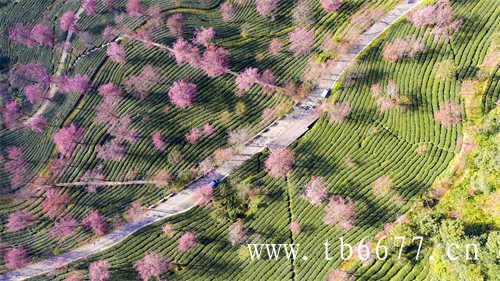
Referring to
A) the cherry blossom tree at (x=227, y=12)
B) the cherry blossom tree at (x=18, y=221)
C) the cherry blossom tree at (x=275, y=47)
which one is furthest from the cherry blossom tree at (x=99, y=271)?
the cherry blossom tree at (x=227, y=12)

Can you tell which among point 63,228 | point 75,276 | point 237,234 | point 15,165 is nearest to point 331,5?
point 237,234

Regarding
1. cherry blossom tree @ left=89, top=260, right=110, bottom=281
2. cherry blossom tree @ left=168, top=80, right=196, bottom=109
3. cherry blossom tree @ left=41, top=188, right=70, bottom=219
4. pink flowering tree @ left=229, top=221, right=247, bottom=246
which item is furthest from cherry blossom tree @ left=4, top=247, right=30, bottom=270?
cherry blossom tree @ left=168, top=80, right=196, bottom=109

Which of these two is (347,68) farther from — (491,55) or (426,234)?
(426,234)

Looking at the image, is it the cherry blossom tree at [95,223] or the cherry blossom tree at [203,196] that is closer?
the cherry blossom tree at [203,196]

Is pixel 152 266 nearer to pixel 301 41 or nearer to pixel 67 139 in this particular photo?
pixel 67 139

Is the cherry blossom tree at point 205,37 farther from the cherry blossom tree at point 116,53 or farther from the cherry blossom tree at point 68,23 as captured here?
the cherry blossom tree at point 68,23

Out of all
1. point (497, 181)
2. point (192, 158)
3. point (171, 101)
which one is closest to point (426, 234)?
point (497, 181)

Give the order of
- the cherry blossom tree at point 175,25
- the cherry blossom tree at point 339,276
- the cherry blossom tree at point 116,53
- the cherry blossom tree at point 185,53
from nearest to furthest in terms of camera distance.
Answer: the cherry blossom tree at point 339,276 < the cherry blossom tree at point 185,53 < the cherry blossom tree at point 116,53 < the cherry blossom tree at point 175,25
